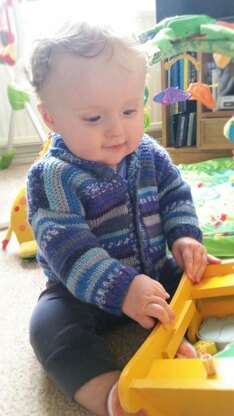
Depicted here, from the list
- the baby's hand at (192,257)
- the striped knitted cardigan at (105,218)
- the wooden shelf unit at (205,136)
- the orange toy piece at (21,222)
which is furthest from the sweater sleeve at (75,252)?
the wooden shelf unit at (205,136)

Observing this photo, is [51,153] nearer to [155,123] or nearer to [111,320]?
[111,320]

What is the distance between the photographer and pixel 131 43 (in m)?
0.59

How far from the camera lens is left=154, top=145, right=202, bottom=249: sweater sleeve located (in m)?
0.71

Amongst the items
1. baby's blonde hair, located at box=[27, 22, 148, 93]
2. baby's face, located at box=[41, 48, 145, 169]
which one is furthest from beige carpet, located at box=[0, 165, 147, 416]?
baby's blonde hair, located at box=[27, 22, 148, 93]

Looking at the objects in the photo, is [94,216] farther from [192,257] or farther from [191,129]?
[191,129]

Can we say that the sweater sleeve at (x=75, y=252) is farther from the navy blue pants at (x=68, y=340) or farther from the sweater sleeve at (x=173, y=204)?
the sweater sleeve at (x=173, y=204)

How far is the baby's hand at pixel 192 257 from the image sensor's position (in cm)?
63

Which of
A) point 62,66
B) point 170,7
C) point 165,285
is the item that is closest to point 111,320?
point 165,285

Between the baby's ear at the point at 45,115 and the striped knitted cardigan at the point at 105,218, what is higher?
the baby's ear at the point at 45,115

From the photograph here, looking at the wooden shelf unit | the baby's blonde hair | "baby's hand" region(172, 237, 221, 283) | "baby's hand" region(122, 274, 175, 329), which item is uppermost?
the baby's blonde hair

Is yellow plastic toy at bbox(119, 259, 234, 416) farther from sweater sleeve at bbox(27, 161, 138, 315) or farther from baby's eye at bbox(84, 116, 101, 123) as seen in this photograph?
baby's eye at bbox(84, 116, 101, 123)

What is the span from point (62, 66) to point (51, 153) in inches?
6.2

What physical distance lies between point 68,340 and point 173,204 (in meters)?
0.30

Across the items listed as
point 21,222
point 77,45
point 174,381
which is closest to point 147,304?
point 174,381
